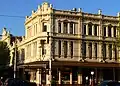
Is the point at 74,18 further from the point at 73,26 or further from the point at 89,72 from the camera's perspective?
the point at 89,72

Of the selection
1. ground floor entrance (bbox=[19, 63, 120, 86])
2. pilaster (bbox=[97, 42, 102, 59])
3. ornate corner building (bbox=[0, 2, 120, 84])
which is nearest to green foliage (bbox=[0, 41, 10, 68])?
ornate corner building (bbox=[0, 2, 120, 84])

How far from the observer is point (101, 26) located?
69.5 metres

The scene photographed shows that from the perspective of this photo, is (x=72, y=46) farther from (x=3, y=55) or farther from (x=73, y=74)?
(x=3, y=55)

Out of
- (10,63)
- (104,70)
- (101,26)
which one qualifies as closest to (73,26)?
(101,26)

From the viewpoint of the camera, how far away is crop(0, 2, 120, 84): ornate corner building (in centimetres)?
6525

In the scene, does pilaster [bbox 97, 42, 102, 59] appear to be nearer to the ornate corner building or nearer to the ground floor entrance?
the ornate corner building

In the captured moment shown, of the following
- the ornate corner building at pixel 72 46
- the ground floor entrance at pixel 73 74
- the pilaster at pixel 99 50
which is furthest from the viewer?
the pilaster at pixel 99 50

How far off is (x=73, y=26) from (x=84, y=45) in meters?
3.99

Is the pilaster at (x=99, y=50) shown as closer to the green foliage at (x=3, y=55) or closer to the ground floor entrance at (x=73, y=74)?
the ground floor entrance at (x=73, y=74)

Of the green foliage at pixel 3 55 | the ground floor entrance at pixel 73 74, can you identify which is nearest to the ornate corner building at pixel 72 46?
the ground floor entrance at pixel 73 74

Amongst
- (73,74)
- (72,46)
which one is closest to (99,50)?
(72,46)

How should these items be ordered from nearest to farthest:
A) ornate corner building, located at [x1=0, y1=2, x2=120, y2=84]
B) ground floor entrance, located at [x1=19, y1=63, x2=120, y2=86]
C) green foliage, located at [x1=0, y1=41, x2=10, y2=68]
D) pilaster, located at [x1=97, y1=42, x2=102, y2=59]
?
ground floor entrance, located at [x1=19, y1=63, x2=120, y2=86] → ornate corner building, located at [x1=0, y1=2, x2=120, y2=84] → pilaster, located at [x1=97, y1=42, x2=102, y2=59] → green foliage, located at [x1=0, y1=41, x2=10, y2=68]

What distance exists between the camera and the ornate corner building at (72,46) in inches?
2569

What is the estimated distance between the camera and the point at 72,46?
66750 mm
